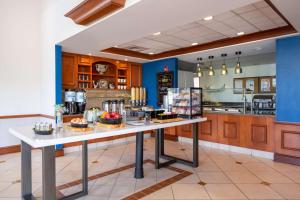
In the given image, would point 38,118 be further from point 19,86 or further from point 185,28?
point 185,28

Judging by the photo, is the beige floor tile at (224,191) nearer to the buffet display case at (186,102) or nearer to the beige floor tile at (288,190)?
the beige floor tile at (288,190)

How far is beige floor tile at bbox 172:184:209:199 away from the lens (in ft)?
8.96

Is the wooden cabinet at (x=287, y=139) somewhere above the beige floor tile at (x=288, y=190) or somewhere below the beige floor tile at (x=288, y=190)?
above


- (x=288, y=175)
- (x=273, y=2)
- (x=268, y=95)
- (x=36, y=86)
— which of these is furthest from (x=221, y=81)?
(x=36, y=86)

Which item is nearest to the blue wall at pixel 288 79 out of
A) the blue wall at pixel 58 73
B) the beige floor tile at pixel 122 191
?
the beige floor tile at pixel 122 191

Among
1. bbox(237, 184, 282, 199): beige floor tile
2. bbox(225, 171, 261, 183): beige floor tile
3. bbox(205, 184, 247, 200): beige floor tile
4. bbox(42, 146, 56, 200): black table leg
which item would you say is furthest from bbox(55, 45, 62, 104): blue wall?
bbox(237, 184, 282, 199): beige floor tile

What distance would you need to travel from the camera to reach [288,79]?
4012 mm

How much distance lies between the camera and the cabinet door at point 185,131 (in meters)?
5.80

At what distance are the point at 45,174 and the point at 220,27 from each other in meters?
3.77

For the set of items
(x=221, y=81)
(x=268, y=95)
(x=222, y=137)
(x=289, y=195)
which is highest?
(x=221, y=81)

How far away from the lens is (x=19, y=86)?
16.0 ft

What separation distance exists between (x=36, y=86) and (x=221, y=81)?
6.40 m

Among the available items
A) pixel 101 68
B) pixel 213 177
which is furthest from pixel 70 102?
pixel 213 177

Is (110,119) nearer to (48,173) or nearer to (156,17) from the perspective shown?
(48,173)
